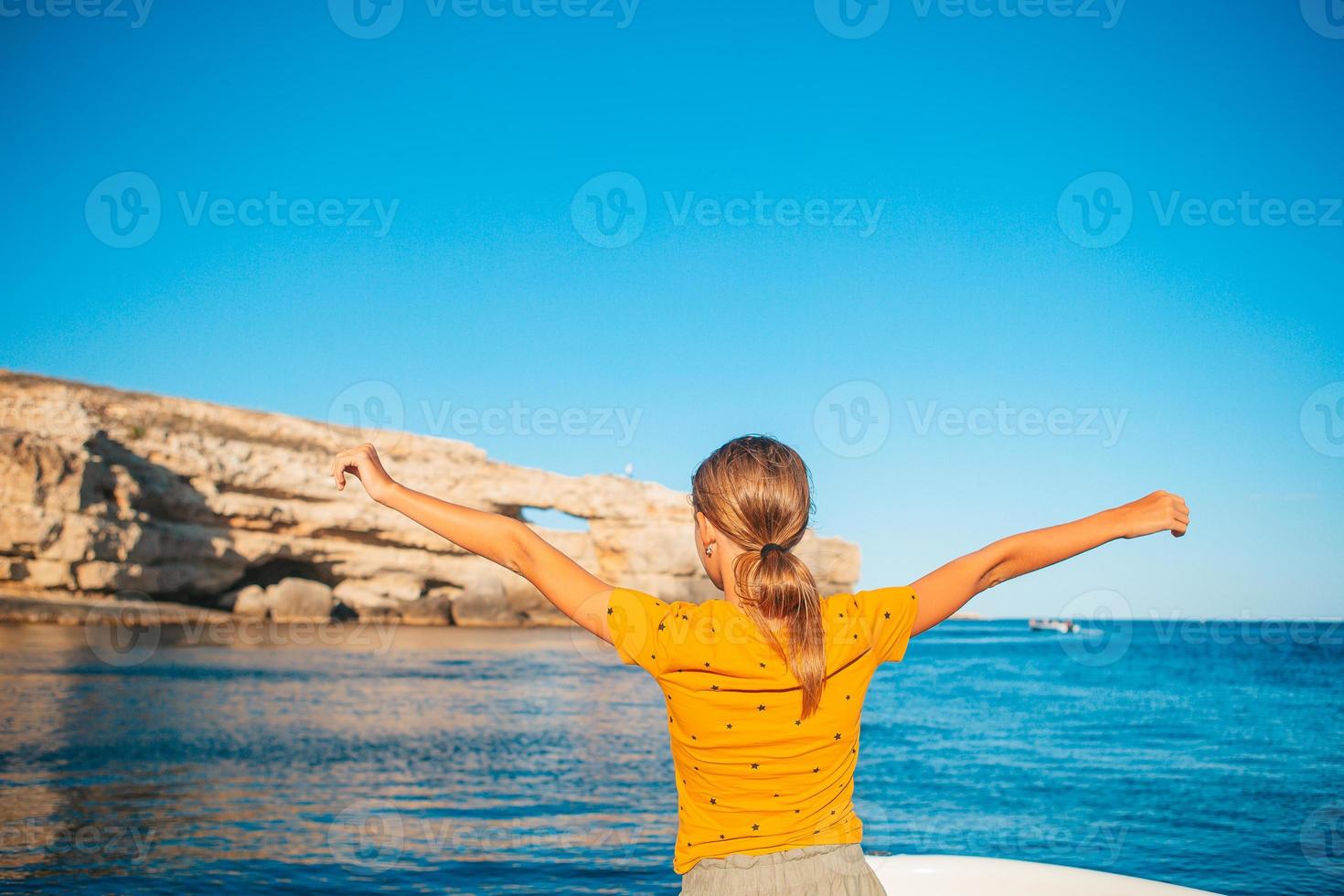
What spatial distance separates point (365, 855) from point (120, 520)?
102 feet

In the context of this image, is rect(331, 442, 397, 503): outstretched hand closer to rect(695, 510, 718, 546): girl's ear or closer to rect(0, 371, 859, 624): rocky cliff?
rect(695, 510, 718, 546): girl's ear

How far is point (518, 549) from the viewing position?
189cm

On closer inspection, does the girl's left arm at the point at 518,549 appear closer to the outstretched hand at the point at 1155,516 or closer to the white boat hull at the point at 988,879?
the outstretched hand at the point at 1155,516

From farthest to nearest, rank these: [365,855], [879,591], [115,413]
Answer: [115,413] < [365,855] < [879,591]

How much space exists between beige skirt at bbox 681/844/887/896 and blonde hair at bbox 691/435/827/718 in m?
0.30

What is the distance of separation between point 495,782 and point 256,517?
32969 mm

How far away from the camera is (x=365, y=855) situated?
28.5 feet

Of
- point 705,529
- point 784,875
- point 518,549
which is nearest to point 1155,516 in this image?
point 705,529

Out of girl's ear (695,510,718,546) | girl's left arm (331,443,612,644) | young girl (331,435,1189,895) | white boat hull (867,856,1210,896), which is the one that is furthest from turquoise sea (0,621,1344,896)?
girl's left arm (331,443,612,644)

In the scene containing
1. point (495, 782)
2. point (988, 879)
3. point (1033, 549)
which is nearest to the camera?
point (1033, 549)

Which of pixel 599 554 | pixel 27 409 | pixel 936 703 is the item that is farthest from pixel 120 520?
pixel 936 703

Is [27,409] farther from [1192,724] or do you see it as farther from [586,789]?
[1192,724]

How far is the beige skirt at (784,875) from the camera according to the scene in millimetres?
1806

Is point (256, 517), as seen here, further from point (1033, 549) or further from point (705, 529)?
point (1033, 549)
